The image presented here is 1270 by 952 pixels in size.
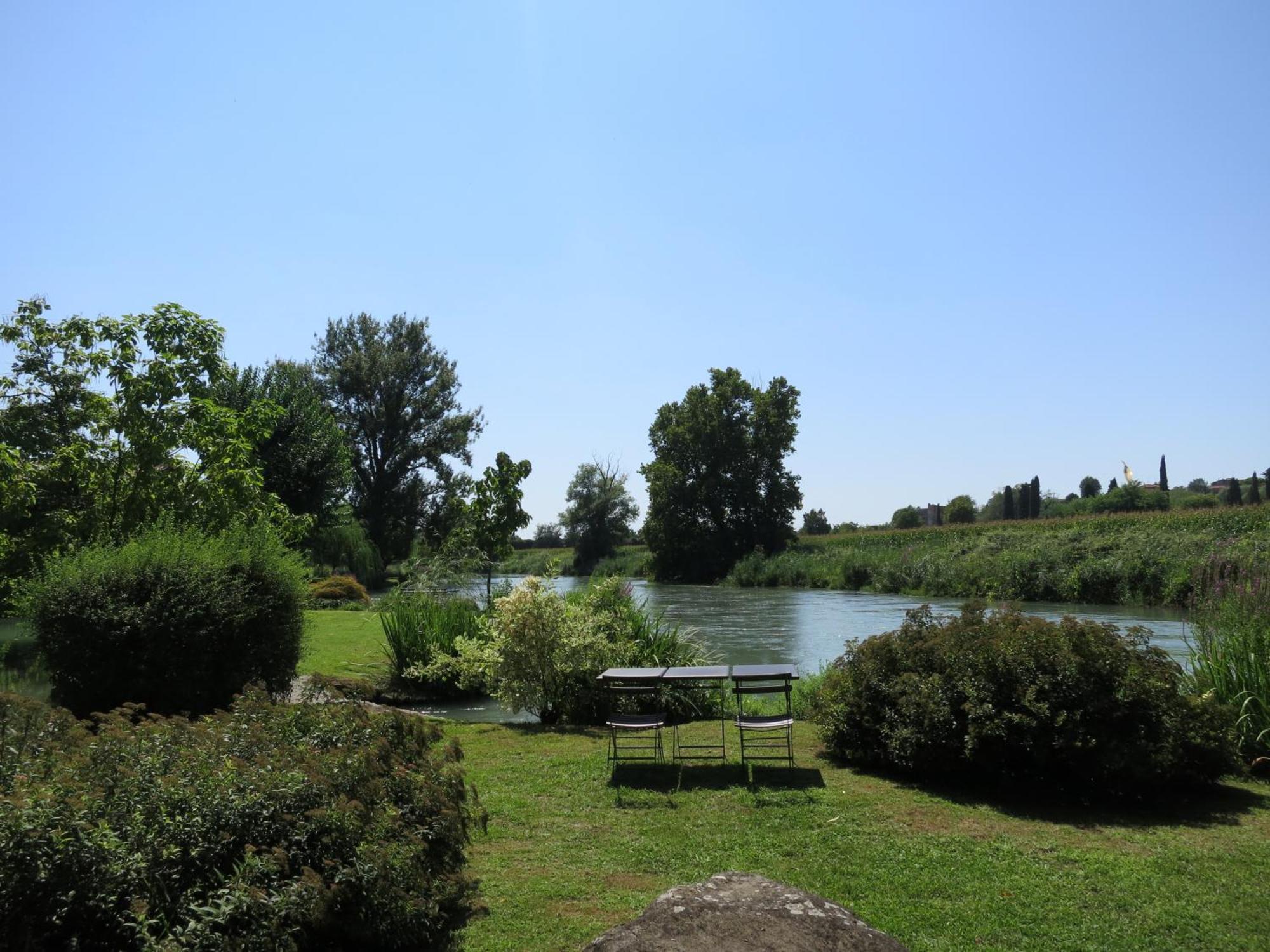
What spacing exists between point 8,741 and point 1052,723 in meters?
6.44

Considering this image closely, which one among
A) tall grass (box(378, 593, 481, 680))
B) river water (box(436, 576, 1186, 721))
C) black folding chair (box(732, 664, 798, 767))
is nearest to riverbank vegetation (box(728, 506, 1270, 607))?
river water (box(436, 576, 1186, 721))

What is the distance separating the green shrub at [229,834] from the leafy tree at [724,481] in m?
54.9

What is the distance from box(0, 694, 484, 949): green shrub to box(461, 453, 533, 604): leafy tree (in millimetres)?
10248

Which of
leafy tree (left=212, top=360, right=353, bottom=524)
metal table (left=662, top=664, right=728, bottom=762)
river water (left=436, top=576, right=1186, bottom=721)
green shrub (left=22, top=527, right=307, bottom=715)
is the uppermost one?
leafy tree (left=212, top=360, right=353, bottom=524)

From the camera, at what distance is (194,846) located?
11.7 feet

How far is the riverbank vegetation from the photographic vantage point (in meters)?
28.5

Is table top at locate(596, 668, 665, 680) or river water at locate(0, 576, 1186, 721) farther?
river water at locate(0, 576, 1186, 721)

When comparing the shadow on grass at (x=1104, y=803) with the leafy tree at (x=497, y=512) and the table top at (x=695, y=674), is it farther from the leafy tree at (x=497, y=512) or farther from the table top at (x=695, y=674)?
the leafy tree at (x=497, y=512)

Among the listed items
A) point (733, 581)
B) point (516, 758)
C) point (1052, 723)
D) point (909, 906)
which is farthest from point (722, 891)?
point (733, 581)

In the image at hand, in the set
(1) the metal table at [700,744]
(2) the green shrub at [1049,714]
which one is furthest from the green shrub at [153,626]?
(2) the green shrub at [1049,714]

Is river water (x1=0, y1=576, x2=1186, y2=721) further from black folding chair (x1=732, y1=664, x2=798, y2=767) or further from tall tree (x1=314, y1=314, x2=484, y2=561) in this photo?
tall tree (x1=314, y1=314, x2=484, y2=561)

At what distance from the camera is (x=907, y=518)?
2685 inches

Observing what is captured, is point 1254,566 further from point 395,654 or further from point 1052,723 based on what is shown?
point 395,654

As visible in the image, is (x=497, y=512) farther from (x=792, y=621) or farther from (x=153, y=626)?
(x=792, y=621)
